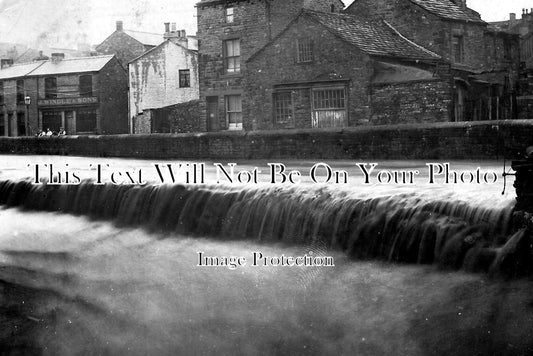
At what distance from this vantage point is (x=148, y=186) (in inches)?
578

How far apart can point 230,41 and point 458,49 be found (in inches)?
429

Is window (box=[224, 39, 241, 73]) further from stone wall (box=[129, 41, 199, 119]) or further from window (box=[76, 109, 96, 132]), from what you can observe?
window (box=[76, 109, 96, 132])

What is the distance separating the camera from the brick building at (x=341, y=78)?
25141mm

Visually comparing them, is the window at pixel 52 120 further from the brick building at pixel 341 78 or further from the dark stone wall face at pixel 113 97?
the brick building at pixel 341 78

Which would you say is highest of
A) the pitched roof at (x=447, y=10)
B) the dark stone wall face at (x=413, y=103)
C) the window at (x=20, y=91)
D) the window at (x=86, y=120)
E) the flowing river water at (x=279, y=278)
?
the pitched roof at (x=447, y=10)

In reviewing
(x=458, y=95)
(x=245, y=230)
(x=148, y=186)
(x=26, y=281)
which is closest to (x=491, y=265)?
(x=245, y=230)

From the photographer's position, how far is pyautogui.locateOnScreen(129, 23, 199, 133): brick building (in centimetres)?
4275

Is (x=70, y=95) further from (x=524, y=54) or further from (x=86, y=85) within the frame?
(x=524, y=54)

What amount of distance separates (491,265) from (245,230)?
485 cm

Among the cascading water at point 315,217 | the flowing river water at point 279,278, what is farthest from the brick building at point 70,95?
the flowing river water at point 279,278

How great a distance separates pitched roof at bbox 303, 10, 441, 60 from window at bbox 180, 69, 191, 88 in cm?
1531

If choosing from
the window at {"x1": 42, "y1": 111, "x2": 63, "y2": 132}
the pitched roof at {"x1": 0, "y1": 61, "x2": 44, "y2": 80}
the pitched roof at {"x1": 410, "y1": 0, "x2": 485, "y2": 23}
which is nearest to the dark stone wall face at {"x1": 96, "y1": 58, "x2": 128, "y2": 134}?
the window at {"x1": 42, "y1": 111, "x2": 63, "y2": 132}

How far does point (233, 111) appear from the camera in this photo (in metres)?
33.2

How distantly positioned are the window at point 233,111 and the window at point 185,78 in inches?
395
